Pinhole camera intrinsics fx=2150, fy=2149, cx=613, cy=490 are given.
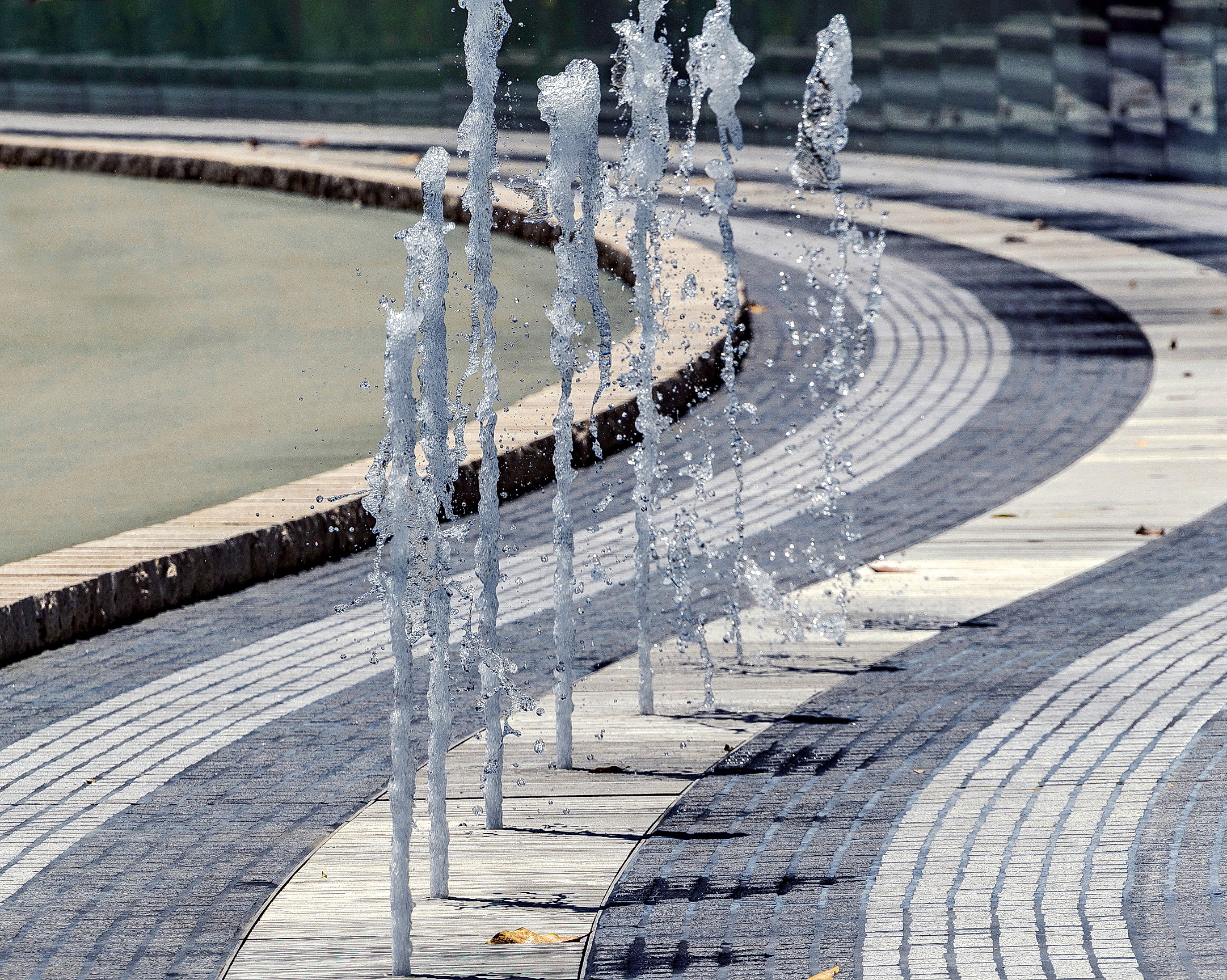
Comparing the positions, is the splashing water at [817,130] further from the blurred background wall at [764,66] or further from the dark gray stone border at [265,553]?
the dark gray stone border at [265,553]

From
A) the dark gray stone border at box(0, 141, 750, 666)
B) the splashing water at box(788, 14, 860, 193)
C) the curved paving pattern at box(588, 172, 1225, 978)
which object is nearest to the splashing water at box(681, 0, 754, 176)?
the dark gray stone border at box(0, 141, 750, 666)

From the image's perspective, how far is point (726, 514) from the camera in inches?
352

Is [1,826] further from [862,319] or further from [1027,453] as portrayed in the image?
[862,319]

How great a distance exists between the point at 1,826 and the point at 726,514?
4038mm

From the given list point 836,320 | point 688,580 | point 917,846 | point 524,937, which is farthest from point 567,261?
point 836,320

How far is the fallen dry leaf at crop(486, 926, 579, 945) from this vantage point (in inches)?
184

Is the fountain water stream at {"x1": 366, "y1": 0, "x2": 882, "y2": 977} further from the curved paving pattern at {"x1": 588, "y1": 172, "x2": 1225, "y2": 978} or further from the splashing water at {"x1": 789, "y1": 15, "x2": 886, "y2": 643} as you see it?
the curved paving pattern at {"x1": 588, "y1": 172, "x2": 1225, "y2": 978}

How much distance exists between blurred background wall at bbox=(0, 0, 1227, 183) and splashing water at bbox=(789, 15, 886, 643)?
959 mm

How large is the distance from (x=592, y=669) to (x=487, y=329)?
67.7 inches

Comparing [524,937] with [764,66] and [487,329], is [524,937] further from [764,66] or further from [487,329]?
[764,66]

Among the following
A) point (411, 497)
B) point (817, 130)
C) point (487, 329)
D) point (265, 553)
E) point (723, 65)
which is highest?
point (723, 65)

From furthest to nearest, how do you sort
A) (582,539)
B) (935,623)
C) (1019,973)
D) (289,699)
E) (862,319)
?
(862,319) < (582,539) < (935,623) < (289,699) < (1019,973)

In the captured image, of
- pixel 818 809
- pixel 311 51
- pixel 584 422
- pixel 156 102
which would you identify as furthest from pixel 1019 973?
pixel 156 102

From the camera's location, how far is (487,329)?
5.52 metres
